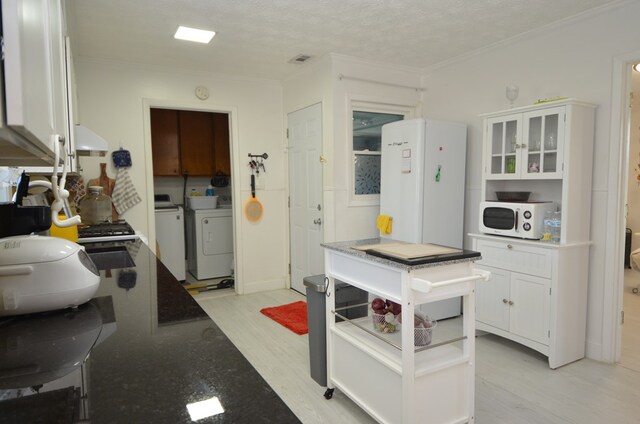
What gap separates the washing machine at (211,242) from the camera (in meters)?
5.08

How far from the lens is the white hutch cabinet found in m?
2.68

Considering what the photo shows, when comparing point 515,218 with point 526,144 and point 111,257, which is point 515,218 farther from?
point 111,257

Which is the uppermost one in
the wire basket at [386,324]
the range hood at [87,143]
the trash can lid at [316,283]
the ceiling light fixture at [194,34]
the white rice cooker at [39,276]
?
the ceiling light fixture at [194,34]

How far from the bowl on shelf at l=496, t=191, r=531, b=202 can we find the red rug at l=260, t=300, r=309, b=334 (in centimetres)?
198

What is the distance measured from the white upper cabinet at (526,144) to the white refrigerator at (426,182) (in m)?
0.40

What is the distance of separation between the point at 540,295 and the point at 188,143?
15.0 ft

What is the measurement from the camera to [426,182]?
343cm

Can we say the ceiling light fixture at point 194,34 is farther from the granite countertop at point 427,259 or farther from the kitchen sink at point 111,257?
the granite countertop at point 427,259

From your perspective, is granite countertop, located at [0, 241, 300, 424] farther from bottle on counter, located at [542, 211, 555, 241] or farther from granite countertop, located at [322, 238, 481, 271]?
bottle on counter, located at [542, 211, 555, 241]

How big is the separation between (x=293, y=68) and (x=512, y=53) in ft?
6.89

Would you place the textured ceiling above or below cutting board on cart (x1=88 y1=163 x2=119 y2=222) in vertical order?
above

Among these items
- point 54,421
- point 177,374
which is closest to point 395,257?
point 177,374

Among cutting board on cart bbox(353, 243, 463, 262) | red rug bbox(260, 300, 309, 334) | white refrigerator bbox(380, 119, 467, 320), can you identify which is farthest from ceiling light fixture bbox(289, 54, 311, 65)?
red rug bbox(260, 300, 309, 334)

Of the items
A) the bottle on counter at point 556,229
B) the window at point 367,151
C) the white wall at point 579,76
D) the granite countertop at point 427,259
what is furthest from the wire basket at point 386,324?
the window at point 367,151
